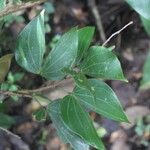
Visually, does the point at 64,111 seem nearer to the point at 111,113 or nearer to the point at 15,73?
the point at 111,113

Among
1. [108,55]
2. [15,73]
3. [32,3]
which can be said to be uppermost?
[32,3]

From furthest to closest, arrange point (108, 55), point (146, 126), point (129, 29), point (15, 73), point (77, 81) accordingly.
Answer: point (129, 29) → point (146, 126) → point (15, 73) → point (108, 55) → point (77, 81)

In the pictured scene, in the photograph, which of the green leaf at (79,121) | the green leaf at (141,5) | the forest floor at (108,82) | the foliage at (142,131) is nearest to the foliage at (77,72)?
the green leaf at (79,121)

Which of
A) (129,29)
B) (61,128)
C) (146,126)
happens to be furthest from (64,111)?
(129,29)

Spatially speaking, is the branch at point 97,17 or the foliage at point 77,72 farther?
the branch at point 97,17

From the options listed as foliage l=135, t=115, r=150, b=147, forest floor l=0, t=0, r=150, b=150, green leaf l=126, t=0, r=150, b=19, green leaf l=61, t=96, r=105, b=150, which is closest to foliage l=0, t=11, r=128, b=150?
green leaf l=61, t=96, r=105, b=150

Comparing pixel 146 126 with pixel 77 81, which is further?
pixel 146 126

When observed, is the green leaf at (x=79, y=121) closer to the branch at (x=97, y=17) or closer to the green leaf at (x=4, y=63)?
the green leaf at (x=4, y=63)

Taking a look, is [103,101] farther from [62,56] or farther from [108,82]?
[108,82]
